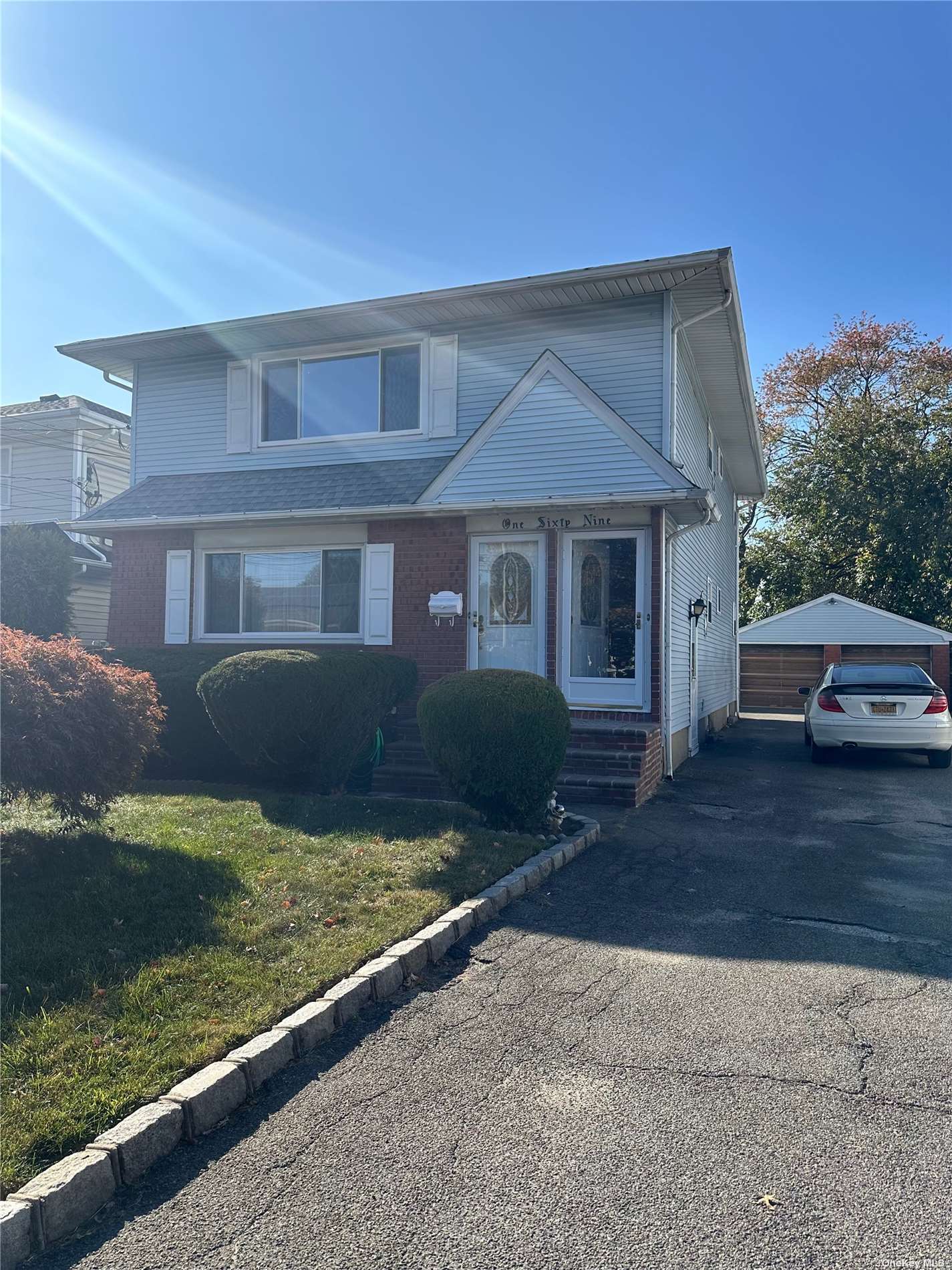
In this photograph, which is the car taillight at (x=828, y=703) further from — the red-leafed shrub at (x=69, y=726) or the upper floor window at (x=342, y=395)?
the red-leafed shrub at (x=69, y=726)

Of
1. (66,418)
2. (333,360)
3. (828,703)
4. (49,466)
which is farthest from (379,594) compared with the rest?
(49,466)

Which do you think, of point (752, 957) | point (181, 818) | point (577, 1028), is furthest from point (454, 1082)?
point (181, 818)

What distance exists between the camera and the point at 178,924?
5066mm

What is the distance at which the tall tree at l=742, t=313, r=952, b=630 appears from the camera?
28500 mm

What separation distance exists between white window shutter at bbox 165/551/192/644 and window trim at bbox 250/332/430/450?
200 cm

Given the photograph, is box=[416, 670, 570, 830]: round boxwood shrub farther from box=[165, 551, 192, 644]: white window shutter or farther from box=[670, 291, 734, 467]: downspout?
box=[165, 551, 192, 644]: white window shutter

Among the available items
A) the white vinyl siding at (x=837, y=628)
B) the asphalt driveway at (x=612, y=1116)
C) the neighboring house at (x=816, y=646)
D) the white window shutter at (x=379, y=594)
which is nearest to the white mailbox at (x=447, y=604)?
the white window shutter at (x=379, y=594)

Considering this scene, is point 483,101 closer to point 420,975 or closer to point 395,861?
point 395,861

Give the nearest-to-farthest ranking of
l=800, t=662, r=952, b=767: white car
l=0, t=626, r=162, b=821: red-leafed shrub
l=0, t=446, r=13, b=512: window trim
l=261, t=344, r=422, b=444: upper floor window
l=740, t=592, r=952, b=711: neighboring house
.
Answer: l=0, t=626, r=162, b=821: red-leafed shrub, l=800, t=662, r=952, b=767: white car, l=261, t=344, r=422, b=444: upper floor window, l=0, t=446, r=13, b=512: window trim, l=740, t=592, r=952, b=711: neighboring house

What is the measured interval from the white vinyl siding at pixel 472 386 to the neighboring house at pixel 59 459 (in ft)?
26.8

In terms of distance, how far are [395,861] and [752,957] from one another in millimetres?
2510

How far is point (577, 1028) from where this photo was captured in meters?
4.18

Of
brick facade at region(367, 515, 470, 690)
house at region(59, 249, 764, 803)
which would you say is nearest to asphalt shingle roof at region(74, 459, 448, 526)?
house at region(59, 249, 764, 803)

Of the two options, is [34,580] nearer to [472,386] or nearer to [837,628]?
[472,386]
